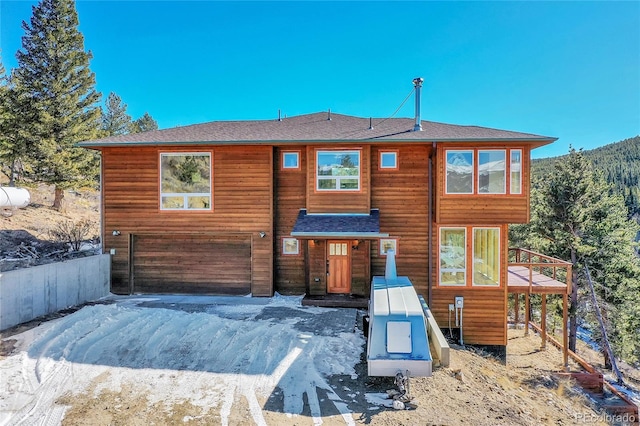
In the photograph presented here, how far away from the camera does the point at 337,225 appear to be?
28.9ft

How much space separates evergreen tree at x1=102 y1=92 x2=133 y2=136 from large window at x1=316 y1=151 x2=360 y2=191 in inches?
1046

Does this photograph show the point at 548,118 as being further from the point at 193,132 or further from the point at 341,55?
the point at 193,132

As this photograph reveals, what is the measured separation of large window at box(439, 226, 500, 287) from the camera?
8.88 meters

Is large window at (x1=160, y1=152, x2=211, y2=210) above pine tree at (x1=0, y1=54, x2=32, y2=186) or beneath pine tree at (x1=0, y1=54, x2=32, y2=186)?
beneath

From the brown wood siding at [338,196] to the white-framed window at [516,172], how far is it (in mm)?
3815

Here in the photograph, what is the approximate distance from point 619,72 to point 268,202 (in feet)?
72.2

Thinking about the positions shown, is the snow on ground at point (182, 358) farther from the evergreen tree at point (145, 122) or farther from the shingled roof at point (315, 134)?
the evergreen tree at point (145, 122)

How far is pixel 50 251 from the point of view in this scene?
11727 millimetres

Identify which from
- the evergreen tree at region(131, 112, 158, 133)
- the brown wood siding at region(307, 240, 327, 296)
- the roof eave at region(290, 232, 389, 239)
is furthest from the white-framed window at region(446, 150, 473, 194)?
the evergreen tree at region(131, 112, 158, 133)

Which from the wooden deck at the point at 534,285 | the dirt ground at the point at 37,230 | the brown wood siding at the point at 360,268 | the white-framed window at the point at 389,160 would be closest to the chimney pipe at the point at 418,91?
A: the white-framed window at the point at 389,160

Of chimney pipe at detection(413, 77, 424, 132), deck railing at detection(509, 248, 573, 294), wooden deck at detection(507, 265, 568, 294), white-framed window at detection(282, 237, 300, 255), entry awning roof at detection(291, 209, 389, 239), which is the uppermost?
chimney pipe at detection(413, 77, 424, 132)

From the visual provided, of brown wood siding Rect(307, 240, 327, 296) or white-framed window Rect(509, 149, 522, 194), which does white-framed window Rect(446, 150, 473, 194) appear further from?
brown wood siding Rect(307, 240, 327, 296)

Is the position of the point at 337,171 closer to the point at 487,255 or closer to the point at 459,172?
the point at 459,172

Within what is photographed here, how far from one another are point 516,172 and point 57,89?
2133cm
